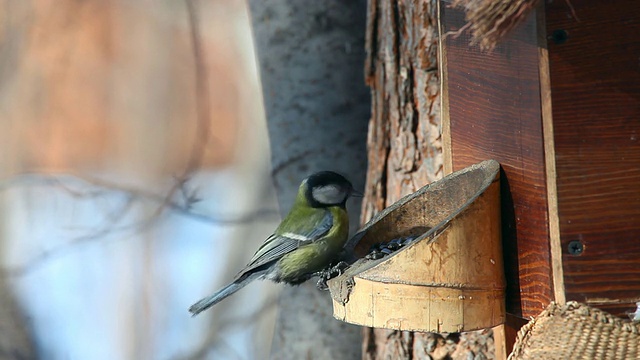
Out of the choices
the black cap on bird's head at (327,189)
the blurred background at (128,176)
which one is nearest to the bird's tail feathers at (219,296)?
the black cap on bird's head at (327,189)

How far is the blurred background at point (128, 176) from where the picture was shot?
5.80 metres

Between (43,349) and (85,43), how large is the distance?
2732mm

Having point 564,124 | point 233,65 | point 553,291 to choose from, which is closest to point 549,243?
point 553,291

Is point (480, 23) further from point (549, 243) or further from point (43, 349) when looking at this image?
point (43, 349)

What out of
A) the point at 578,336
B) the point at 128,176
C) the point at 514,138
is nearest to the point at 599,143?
the point at 514,138

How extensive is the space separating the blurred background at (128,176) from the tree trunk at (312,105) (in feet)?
3.74

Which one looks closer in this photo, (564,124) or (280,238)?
(564,124)

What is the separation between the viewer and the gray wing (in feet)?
10.0

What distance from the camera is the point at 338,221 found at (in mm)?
3131

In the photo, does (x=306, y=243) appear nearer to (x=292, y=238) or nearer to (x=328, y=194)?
(x=292, y=238)

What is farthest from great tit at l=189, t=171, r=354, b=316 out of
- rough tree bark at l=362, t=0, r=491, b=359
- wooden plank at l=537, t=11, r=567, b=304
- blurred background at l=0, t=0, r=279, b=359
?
blurred background at l=0, t=0, r=279, b=359

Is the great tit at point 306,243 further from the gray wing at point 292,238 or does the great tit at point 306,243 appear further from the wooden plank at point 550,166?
the wooden plank at point 550,166

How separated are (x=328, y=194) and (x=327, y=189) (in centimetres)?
2

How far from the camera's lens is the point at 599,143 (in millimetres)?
2008
